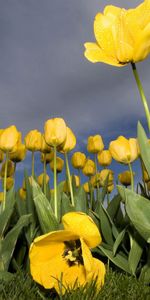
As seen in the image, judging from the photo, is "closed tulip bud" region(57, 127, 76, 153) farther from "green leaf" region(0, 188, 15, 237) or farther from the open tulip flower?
the open tulip flower

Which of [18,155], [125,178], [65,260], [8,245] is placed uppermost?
[18,155]

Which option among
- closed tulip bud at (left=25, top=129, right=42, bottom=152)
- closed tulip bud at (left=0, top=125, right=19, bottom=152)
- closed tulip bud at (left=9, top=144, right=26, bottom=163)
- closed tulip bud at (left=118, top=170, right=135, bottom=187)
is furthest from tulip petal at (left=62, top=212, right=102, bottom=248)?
closed tulip bud at (left=118, top=170, right=135, bottom=187)

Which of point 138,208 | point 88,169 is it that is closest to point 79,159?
point 88,169

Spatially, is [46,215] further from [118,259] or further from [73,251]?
[118,259]

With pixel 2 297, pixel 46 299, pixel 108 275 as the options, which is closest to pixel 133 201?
pixel 108 275

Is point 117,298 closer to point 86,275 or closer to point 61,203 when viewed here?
point 86,275

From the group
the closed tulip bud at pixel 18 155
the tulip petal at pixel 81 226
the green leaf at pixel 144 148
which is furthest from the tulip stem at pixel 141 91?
the closed tulip bud at pixel 18 155
